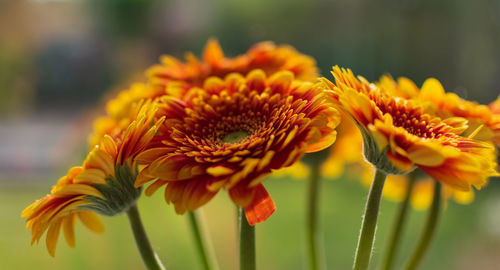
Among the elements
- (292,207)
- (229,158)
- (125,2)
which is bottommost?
(229,158)

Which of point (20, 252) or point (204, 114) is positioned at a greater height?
point (20, 252)

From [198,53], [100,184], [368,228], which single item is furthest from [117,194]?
[198,53]

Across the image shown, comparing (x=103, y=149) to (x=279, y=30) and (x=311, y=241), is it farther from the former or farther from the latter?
(x=279, y=30)

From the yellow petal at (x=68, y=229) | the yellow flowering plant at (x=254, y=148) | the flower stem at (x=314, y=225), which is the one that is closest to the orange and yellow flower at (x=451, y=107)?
the yellow flowering plant at (x=254, y=148)

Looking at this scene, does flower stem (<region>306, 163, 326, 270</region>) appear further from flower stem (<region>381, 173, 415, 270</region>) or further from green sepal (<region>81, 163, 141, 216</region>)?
green sepal (<region>81, 163, 141, 216</region>)

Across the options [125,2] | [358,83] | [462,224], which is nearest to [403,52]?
[462,224]

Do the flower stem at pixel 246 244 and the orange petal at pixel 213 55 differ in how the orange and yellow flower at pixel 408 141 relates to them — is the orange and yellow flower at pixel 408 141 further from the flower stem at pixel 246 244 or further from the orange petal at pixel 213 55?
the orange petal at pixel 213 55

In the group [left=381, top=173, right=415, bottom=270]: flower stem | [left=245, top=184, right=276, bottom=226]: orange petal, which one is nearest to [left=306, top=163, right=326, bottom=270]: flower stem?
[left=381, top=173, right=415, bottom=270]: flower stem
